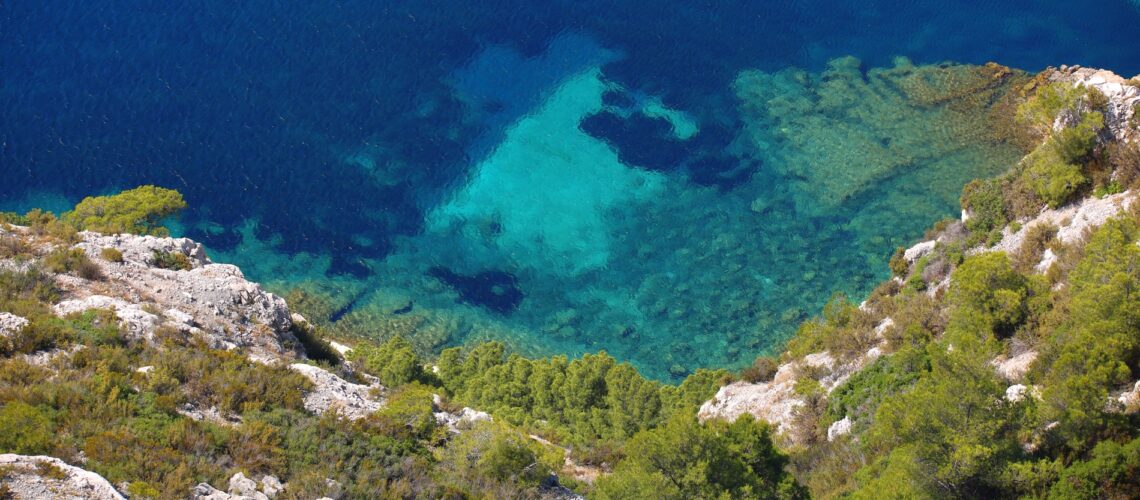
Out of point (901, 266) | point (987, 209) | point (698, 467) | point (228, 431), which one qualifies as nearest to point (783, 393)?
point (901, 266)

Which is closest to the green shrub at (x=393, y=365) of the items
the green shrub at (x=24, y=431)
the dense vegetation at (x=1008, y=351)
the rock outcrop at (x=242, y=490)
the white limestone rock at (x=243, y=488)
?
the rock outcrop at (x=242, y=490)

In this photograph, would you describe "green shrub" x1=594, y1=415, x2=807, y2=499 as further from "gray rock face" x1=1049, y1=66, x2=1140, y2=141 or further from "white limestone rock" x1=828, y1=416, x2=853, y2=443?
"gray rock face" x1=1049, y1=66, x2=1140, y2=141

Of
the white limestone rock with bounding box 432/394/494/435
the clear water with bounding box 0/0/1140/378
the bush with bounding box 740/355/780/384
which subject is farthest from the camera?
the clear water with bounding box 0/0/1140/378

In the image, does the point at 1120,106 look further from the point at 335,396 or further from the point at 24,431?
Answer: the point at 24,431

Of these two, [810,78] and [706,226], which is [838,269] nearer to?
[706,226]

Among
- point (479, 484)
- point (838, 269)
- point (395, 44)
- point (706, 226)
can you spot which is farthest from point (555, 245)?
point (479, 484)

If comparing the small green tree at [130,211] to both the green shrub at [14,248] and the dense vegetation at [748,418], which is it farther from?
the green shrub at [14,248]

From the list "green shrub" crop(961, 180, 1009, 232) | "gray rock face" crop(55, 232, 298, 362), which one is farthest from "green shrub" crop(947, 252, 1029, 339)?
"gray rock face" crop(55, 232, 298, 362)
